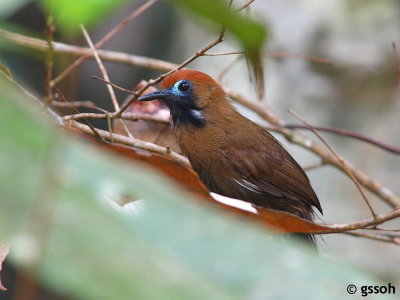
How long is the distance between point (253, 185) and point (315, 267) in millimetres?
2507

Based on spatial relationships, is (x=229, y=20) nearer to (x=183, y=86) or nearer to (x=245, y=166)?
(x=245, y=166)

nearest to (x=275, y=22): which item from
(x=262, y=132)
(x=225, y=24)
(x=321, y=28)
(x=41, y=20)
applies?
(x=321, y=28)

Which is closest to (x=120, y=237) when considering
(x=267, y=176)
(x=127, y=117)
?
(x=127, y=117)

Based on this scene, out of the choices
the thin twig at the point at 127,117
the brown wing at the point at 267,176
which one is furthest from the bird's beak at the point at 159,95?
the brown wing at the point at 267,176

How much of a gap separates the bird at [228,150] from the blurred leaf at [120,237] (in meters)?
2.38

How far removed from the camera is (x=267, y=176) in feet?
10.9

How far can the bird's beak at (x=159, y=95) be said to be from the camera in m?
3.11

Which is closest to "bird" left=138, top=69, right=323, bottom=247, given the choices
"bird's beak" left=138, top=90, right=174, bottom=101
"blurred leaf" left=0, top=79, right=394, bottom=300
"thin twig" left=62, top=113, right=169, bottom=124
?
"bird's beak" left=138, top=90, right=174, bottom=101

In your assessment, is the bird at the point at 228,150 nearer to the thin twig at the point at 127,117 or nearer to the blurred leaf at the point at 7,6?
the thin twig at the point at 127,117

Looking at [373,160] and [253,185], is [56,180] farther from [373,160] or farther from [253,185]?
[373,160]

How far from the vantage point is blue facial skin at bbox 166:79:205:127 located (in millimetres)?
3352

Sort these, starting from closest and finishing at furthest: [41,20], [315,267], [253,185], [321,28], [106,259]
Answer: [106,259] → [315,267] → [253,185] → [321,28] → [41,20]

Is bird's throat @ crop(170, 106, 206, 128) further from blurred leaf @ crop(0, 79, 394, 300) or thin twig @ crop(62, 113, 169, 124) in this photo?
blurred leaf @ crop(0, 79, 394, 300)

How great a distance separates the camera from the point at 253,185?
326 cm
